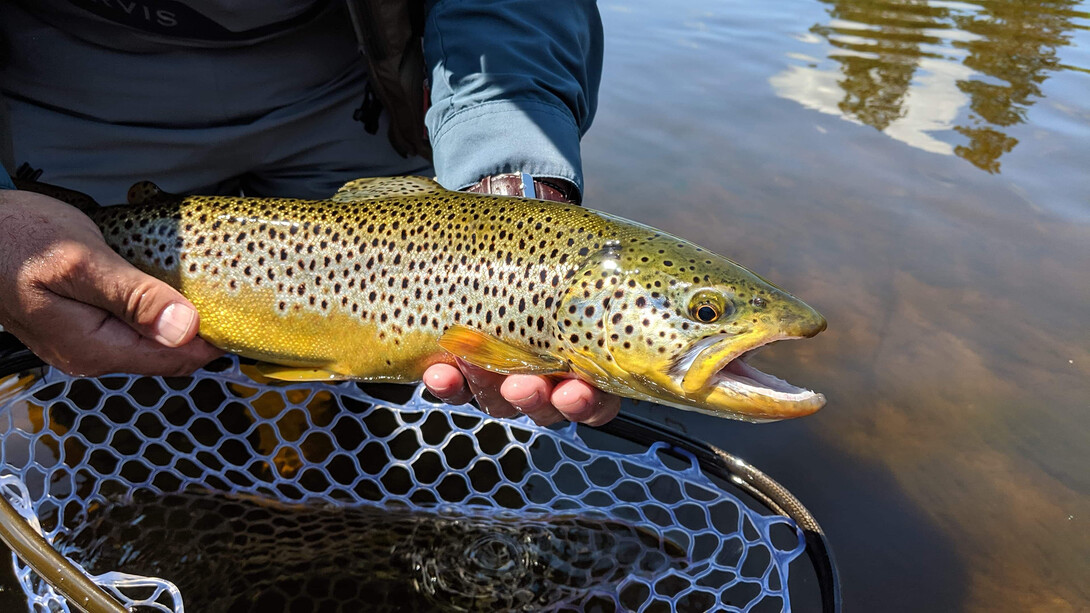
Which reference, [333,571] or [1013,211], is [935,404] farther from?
[333,571]

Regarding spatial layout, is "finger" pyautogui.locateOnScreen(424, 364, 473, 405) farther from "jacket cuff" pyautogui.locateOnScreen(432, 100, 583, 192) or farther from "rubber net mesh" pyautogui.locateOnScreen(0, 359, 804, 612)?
"jacket cuff" pyautogui.locateOnScreen(432, 100, 583, 192)

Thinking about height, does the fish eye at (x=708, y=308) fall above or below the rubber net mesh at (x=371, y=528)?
above

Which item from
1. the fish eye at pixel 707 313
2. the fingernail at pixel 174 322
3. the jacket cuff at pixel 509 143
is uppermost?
the jacket cuff at pixel 509 143

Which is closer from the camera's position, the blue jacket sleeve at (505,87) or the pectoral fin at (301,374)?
the pectoral fin at (301,374)

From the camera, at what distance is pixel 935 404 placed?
3.32 meters

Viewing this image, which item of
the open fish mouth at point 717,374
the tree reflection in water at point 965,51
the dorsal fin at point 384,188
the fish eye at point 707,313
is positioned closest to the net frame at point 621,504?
the open fish mouth at point 717,374

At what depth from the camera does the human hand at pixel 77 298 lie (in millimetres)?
1966

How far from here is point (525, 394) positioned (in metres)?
1.98

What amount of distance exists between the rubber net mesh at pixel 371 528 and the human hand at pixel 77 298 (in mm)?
321

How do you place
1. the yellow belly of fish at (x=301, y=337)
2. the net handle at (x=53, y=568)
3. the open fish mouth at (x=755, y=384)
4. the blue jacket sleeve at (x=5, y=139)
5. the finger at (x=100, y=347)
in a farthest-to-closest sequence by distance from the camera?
1. the blue jacket sleeve at (x=5, y=139)
2. the yellow belly of fish at (x=301, y=337)
3. the finger at (x=100, y=347)
4. the open fish mouth at (x=755, y=384)
5. the net handle at (x=53, y=568)

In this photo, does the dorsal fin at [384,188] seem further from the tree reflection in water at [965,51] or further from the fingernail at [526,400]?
the tree reflection in water at [965,51]

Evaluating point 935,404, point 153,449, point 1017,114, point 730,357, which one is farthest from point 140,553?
point 1017,114

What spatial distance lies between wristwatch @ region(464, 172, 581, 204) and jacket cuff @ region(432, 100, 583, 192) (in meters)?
0.02

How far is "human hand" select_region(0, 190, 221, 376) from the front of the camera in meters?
1.97
